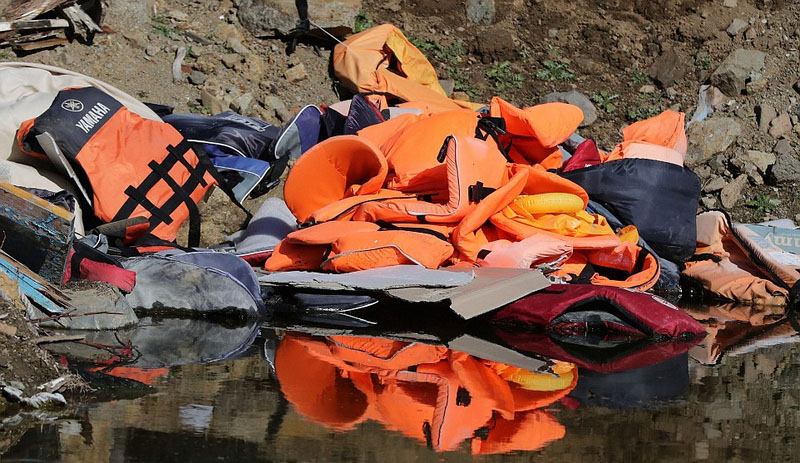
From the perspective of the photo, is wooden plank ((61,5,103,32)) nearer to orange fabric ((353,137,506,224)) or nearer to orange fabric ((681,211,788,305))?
orange fabric ((353,137,506,224))

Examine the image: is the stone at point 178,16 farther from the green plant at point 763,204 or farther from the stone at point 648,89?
the green plant at point 763,204

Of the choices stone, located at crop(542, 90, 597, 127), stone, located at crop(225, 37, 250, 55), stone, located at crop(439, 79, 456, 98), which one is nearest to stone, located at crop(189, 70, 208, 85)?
stone, located at crop(225, 37, 250, 55)

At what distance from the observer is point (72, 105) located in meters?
5.22

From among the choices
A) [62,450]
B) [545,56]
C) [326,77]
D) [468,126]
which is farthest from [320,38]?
[62,450]

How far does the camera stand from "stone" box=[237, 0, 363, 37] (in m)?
7.75

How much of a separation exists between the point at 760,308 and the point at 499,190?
59.9 inches

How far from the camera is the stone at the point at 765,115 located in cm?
734

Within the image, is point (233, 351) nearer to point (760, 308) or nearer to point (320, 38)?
point (760, 308)

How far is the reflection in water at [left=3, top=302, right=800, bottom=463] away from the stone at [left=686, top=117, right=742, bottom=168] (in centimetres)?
340

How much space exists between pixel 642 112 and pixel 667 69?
0.51 metres

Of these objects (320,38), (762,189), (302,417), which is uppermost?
(302,417)

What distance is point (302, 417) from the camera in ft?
9.14

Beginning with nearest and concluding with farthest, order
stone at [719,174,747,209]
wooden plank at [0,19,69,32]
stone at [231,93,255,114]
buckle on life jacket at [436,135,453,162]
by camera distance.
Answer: buckle on life jacket at [436,135,453,162]
wooden plank at [0,19,69,32]
stone at [719,174,747,209]
stone at [231,93,255,114]

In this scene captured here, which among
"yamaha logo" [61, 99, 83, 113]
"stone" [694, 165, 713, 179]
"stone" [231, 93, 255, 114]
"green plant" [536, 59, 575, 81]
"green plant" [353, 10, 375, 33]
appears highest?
"yamaha logo" [61, 99, 83, 113]
